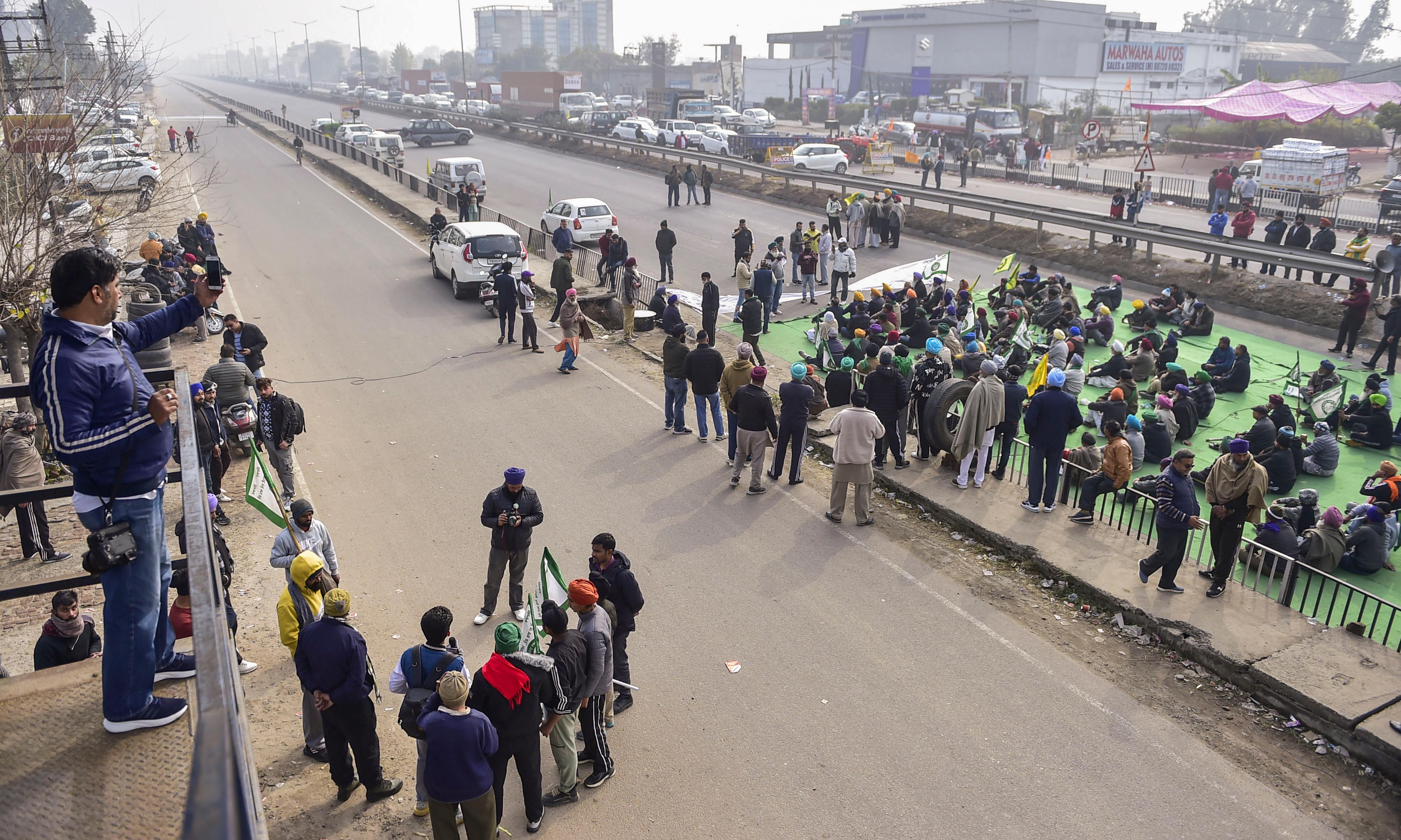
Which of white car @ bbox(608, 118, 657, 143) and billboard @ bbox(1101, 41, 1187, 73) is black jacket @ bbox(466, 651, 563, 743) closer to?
white car @ bbox(608, 118, 657, 143)

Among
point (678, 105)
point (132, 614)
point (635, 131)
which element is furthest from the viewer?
point (678, 105)

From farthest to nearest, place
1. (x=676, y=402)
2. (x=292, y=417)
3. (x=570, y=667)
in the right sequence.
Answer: (x=676, y=402), (x=292, y=417), (x=570, y=667)

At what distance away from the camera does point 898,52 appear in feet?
315

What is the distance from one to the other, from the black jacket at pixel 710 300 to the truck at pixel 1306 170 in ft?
84.1

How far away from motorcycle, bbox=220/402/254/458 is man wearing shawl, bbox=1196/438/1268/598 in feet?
36.2

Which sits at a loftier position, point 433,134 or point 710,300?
point 433,134

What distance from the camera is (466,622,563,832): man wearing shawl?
227 inches

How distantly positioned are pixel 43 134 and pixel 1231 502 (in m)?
14.2

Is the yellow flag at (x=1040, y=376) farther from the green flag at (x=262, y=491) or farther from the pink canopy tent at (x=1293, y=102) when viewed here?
the pink canopy tent at (x=1293, y=102)

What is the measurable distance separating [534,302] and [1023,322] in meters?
11.1

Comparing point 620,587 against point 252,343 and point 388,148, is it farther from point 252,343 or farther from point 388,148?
point 388,148

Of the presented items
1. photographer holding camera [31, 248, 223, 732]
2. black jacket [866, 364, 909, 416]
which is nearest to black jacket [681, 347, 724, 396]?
black jacket [866, 364, 909, 416]

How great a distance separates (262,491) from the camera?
8.58 metres

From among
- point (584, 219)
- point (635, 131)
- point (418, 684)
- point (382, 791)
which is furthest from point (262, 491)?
point (635, 131)
